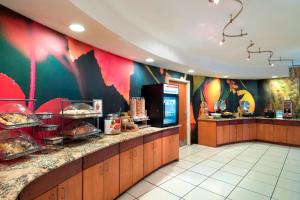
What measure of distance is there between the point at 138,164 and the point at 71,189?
4.57 ft

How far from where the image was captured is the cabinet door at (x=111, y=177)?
2.32 m

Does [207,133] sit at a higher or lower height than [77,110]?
lower

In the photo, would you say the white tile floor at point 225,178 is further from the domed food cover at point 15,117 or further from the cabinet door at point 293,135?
the domed food cover at point 15,117

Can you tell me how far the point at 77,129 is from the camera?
2.31 meters

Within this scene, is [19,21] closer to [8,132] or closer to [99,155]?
[8,132]

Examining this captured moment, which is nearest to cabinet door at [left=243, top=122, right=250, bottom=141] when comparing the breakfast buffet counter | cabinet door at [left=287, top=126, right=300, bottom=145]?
the breakfast buffet counter

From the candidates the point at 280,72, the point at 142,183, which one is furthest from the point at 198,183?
the point at 280,72

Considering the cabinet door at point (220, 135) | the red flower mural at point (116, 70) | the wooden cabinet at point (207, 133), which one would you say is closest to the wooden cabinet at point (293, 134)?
the cabinet door at point (220, 135)

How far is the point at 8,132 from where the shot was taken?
1.78 metres

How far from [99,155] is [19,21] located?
69.6 inches

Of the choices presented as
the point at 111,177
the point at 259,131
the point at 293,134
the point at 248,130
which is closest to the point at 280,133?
the point at 293,134

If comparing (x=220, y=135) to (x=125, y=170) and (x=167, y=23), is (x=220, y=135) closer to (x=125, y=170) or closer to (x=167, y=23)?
(x=125, y=170)

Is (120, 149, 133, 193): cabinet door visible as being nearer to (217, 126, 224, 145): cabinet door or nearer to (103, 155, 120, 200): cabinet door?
(103, 155, 120, 200): cabinet door

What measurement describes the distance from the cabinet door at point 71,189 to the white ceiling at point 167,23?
1.74 m
